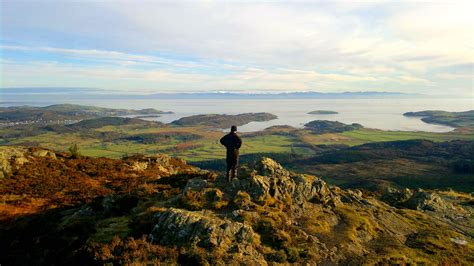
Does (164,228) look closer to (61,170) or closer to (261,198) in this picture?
(261,198)

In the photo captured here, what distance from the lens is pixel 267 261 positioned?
17797 mm

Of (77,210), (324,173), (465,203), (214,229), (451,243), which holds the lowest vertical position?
(324,173)

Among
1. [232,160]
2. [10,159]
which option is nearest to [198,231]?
[232,160]

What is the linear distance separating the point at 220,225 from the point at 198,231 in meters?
1.44

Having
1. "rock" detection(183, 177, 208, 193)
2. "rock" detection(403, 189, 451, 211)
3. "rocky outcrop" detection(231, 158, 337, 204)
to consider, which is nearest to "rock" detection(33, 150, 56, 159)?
"rock" detection(183, 177, 208, 193)

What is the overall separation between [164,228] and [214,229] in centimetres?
297

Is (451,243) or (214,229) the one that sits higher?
(214,229)

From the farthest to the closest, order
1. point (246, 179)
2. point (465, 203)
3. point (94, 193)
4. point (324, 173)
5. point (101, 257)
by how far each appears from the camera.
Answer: point (324, 173)
point (465, 203)
point (94, 193)
point (246, 179)
point (101, 257)

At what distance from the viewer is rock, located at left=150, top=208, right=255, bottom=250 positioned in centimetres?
1792

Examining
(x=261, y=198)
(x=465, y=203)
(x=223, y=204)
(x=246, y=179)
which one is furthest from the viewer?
(x=465, y=203)

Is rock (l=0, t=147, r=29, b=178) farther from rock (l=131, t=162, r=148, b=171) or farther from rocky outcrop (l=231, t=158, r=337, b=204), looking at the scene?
rocky outcrop (l=231, t=158, r=337, b=204)

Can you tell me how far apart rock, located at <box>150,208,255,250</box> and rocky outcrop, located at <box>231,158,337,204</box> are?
20.5 feet

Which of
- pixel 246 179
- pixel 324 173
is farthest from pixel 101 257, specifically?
pixel 324 173

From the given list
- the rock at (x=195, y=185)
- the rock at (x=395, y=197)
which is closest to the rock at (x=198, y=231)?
the rock at (x=195, y=185)
